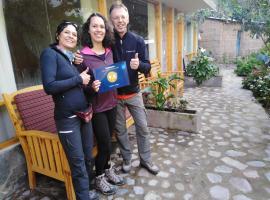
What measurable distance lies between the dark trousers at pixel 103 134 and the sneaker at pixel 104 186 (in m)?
0.06

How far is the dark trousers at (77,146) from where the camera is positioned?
2086 millimetres

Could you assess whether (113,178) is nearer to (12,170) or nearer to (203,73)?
(12,170)

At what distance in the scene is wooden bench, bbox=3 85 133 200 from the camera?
2.45 m

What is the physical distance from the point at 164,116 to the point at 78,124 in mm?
2386

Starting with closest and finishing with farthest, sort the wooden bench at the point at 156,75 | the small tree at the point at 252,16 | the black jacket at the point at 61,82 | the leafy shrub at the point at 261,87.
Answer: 1. the black jacket at the point at 61,82
2. the wooden bench at the point at 156,75
3. the leafy shrub at the point at 261,87
4. the small tree at the point at 252,16

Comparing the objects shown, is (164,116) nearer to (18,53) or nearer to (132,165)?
(132,165)

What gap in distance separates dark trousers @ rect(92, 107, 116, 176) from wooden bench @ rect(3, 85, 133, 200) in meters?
0.16

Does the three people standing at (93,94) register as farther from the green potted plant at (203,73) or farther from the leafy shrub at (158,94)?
the green potted plant at (203,73)

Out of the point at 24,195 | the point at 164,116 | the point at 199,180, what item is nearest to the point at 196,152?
the point at 199,180

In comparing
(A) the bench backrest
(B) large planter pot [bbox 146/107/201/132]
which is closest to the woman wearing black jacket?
(A) the bench backrest

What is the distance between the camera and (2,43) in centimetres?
273

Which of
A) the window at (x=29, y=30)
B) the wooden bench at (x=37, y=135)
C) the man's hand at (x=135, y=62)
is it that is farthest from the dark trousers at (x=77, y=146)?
the window at (x=29, y=30)

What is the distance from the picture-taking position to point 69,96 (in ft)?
6.63

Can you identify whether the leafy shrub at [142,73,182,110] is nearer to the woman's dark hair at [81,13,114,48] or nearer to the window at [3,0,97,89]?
the window at [3,0,97,89]
